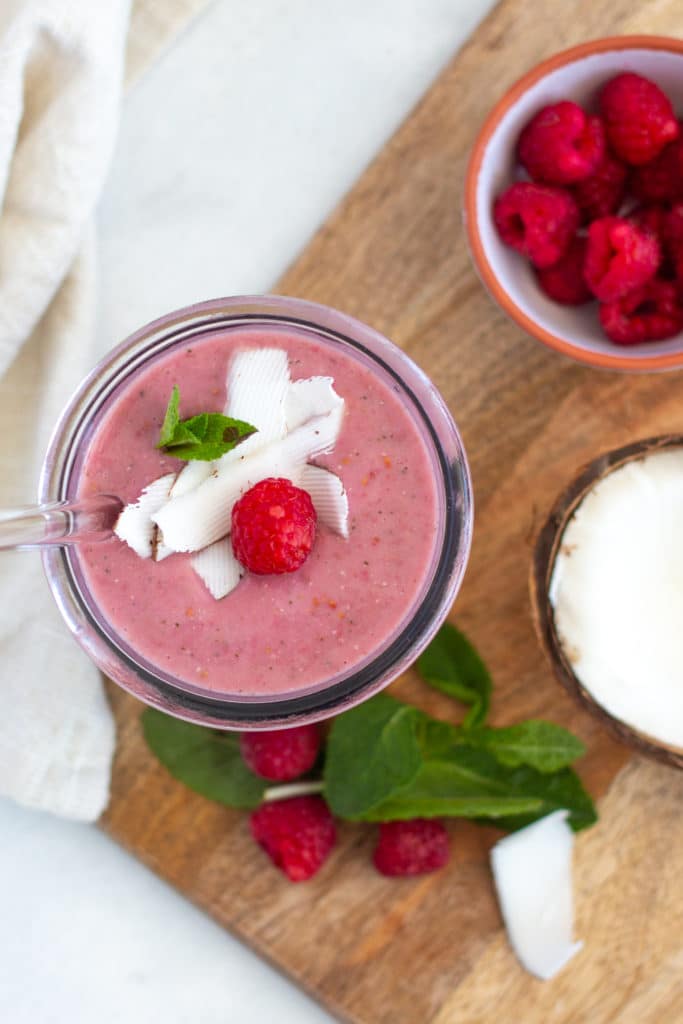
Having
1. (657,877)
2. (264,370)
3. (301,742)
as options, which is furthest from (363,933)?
(264,370)

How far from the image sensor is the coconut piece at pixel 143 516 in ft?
3.56

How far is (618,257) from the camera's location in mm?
1325

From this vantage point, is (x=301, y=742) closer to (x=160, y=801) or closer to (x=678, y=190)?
(x=160, y=801)

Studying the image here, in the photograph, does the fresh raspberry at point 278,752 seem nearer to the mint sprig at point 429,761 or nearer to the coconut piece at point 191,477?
the mint sprig at point 429,761

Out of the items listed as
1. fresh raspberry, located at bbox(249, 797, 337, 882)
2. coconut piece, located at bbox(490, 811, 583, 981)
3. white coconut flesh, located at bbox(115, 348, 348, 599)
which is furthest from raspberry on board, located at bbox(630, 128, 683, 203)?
fresh raspberry, located at bbox(249, 797, 337, 882)

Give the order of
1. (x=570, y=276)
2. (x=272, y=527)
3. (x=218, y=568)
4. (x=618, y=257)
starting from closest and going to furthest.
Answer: (x=272, y=527)
(x=218, y=568)
(x=618, y=257)
(x=570, y=276)

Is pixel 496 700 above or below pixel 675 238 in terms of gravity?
below

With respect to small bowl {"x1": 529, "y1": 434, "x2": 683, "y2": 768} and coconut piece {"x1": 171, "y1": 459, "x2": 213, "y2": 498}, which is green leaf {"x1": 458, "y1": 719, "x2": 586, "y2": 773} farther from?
coconut piece {"x1": 171, "y1": 459, "x2": 213, "y2": 498}

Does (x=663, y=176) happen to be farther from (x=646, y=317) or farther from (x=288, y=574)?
(x=288, y=574)

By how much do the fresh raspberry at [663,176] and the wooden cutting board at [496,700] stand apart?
0.71ft

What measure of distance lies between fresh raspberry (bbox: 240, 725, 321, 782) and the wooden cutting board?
13 cm

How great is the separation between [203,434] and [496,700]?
2.08 ft

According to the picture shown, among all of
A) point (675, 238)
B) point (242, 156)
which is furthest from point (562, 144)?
point (242, 156)

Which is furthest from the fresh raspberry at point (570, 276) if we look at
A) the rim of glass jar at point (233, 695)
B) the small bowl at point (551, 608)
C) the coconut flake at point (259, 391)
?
the coconut flake at point (259, 391)
